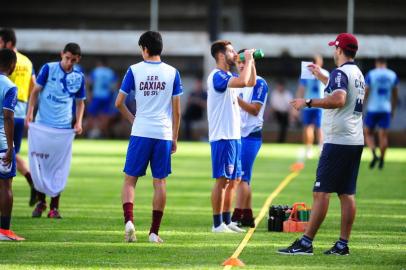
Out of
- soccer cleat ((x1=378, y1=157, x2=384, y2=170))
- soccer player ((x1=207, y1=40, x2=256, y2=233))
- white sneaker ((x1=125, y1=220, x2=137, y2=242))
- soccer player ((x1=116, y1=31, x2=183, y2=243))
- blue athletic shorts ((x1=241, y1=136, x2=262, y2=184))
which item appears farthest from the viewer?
soccer cleat ((x1=378, y1=157, x2=384, y2=170))

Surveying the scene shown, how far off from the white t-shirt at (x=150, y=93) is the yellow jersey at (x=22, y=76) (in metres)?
3.99

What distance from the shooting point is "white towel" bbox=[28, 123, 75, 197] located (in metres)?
16.1

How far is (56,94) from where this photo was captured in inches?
629

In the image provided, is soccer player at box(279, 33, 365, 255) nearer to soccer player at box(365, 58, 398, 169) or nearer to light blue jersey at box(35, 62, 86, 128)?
light blue jersey at box(35, 62, 86, 128)

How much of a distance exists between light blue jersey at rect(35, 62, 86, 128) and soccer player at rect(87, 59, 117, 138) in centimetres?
2372

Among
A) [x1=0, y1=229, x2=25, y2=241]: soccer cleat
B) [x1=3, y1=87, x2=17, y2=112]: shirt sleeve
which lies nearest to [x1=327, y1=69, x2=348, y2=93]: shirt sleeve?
[x1=3, y1=87, x2=17, y2=112]: shirt sleeve

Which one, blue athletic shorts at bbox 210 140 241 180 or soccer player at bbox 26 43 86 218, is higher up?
soccer player at bbox 26 43 86 218

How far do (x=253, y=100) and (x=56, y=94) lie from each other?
9.05 feet

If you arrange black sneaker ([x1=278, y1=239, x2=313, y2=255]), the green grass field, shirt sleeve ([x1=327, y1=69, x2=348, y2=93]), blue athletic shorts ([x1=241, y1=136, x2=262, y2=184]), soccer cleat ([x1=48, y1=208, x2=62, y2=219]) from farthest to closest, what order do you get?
1. soccer cleat ([x1=48, y1=208, x2=62, y2=219])
2. blue athletic shorts ([x1=241, y1=136, x2=262, y2=184])
3. black sneaker ([x1=278, y1=239, x2=313, y2=255])
4. shirt sleeve ([x1=327, y1=69, x2=348, y2=93])
5. the green grass field

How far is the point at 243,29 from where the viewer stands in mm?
48344

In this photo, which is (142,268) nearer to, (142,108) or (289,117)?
(142,108)

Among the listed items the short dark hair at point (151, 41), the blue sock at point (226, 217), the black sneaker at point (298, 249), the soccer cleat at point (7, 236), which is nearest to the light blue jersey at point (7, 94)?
the soccer cleat at point (7, 236)

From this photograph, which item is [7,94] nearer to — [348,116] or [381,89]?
[348,116]

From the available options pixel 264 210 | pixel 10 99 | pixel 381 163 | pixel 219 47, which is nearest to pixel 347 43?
pixel 219 47
